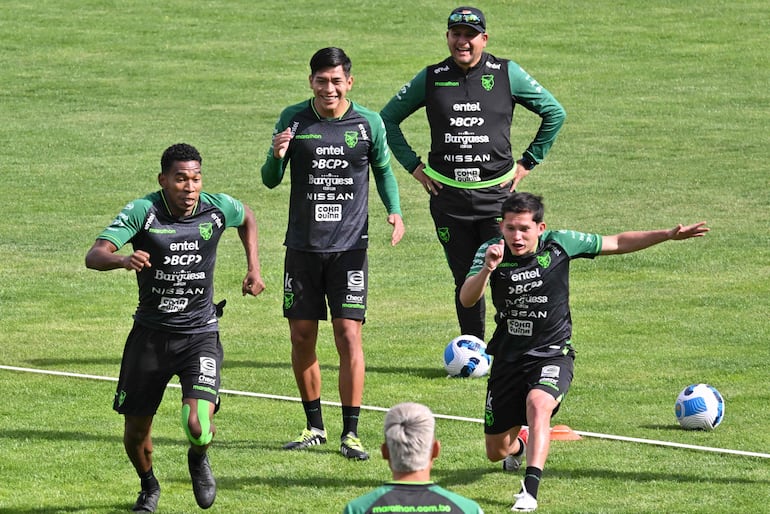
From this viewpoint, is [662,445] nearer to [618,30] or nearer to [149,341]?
[149,341]

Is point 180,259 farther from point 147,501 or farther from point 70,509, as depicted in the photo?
point 70,509

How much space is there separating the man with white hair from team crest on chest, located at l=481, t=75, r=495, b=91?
297 inches

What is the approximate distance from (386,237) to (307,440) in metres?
9.93

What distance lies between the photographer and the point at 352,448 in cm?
1103

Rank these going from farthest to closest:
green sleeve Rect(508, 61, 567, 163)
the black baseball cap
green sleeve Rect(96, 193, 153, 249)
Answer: green sleeve Rect(508, 61, 567, 163) < the black baseball cap < green sleeve Rect(96, 193, 153, 249)

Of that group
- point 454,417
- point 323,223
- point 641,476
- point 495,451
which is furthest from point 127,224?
point 641,476

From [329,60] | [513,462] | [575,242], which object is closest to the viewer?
[575,242]

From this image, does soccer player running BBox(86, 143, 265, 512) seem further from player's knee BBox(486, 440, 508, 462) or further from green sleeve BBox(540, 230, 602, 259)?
green sleeve BBox(540, 230, 602, 259)

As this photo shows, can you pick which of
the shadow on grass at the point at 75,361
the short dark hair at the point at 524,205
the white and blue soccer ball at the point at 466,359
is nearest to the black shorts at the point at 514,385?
the short dark hair at the point at 524,205

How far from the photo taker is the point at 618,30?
37.2 m

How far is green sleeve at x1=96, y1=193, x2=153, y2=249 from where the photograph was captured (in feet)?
31.4

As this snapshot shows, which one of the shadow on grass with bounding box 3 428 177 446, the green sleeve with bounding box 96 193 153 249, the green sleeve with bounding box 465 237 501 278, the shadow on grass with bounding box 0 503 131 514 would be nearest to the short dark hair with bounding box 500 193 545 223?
the green sleeve with bounding box 465 237 501 278

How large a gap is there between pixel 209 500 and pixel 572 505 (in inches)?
91.6

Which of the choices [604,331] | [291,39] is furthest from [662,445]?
[291,39]
